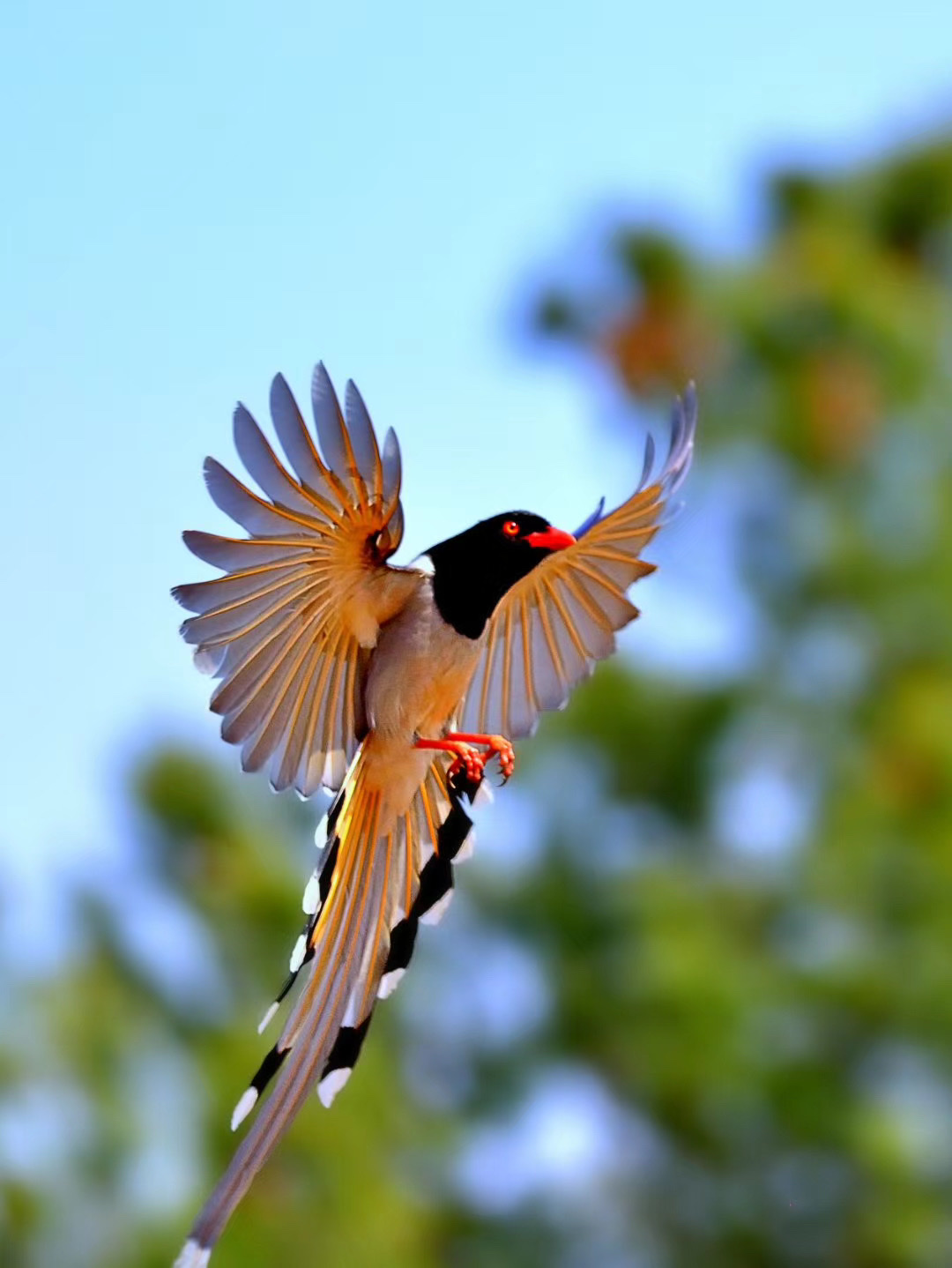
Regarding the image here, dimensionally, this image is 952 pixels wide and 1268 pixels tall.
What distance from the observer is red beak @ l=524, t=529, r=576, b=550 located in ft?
9.68

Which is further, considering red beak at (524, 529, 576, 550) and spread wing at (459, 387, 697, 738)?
spread wing at (459, 387, 697, 738)

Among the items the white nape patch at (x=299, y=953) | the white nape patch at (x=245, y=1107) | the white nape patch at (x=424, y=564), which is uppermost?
the white nape patch at (x=424, y=564)

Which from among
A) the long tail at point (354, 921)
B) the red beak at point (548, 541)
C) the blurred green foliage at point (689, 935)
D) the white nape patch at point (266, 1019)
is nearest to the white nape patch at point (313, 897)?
the long tail at point (354, 921)

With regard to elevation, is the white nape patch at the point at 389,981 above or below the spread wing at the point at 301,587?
below

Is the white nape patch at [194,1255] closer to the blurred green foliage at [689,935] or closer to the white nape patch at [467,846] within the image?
the white nape patch at [467,846]

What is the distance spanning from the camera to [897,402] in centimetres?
1047

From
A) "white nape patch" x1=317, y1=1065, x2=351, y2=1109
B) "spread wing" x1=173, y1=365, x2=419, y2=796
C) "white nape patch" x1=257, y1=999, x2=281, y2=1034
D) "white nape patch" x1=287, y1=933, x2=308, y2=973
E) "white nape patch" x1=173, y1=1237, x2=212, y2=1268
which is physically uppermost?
"spread wing" x1=173, y1=365, x2=419, y2=796

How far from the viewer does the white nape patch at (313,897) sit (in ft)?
8.89

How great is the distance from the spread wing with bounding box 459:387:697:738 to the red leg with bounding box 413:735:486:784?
1.03 feet

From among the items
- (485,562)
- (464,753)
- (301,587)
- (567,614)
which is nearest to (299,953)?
(464,753)

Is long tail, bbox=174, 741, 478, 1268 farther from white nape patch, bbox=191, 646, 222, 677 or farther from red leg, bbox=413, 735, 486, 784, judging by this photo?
white nape patch, bbox=191, 646, 222, 677

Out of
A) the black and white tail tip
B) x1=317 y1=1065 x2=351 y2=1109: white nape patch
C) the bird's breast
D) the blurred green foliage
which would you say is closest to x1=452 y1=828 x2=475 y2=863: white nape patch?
the black and white tail tip

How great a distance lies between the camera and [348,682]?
2.90 meters

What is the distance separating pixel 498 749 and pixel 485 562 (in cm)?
30
